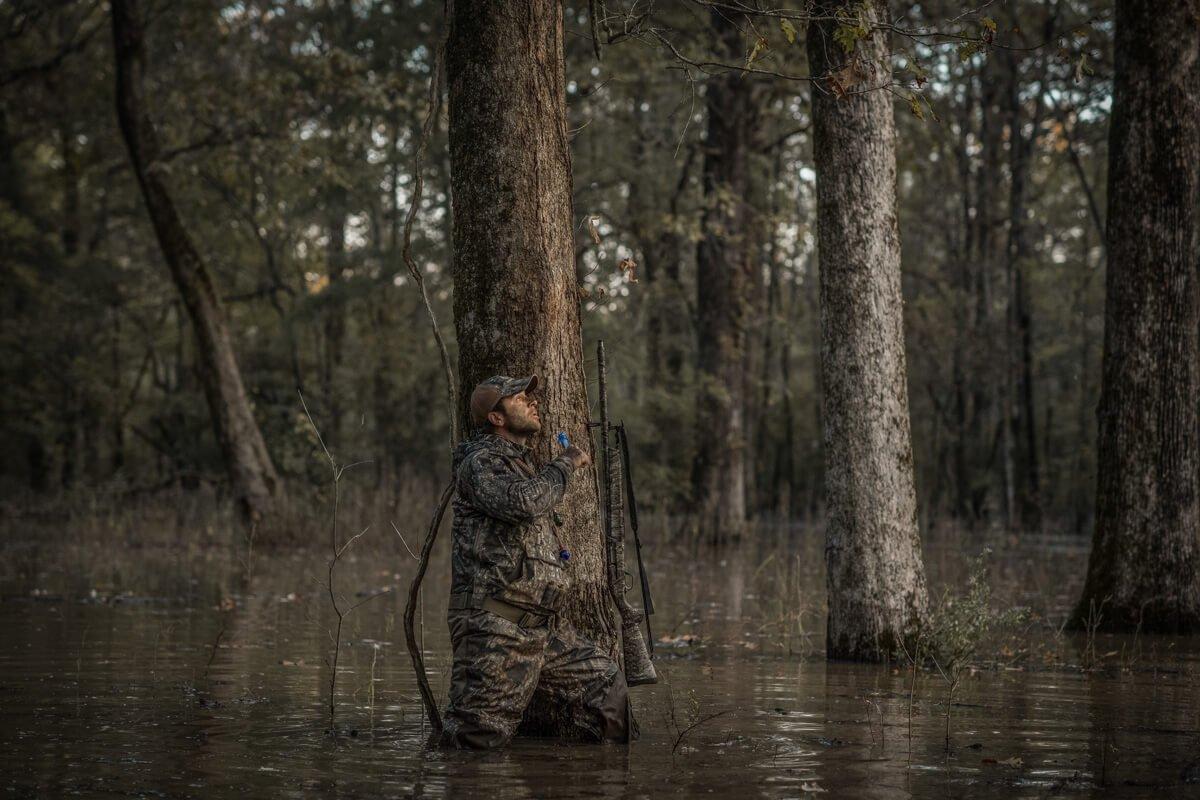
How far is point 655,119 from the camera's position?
31219mm

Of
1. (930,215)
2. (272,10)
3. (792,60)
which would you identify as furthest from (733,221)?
(930,215)

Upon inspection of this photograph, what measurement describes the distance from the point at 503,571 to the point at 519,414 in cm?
83

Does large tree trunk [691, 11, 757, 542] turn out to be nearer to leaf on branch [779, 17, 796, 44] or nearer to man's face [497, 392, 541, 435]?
leaf on branch [779, 17, 796, 44]

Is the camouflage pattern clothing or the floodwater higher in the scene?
the camouflage pattern clothing

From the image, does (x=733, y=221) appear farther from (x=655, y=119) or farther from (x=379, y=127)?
(x=379, y=127)

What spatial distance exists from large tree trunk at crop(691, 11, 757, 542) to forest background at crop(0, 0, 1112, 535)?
13 cm

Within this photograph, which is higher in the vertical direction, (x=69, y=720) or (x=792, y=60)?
(x=792, y=60)

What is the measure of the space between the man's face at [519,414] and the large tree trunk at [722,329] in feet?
58.7

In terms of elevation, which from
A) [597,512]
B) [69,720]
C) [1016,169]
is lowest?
[69,720]

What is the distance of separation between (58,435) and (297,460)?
11467mm

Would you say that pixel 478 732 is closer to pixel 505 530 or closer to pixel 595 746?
pixel 595 746

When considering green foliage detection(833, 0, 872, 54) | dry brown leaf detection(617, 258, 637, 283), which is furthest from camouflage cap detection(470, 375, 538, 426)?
green foliage detection(833, 0, 872, 54)

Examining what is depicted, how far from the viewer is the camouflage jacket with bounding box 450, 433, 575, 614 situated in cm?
646

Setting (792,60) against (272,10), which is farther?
(272,10)
